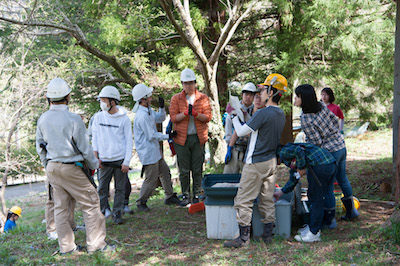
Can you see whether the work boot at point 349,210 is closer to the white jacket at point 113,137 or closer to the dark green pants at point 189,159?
the dark green pants at point 189,159

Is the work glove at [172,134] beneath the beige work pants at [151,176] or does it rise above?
above

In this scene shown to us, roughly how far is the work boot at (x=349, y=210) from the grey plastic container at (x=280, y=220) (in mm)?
996

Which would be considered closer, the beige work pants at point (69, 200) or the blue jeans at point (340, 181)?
the beige work pants at point (69, 200)

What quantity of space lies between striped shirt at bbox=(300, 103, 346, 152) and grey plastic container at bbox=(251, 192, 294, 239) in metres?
0.86

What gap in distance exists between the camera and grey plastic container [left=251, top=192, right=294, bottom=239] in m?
4.62

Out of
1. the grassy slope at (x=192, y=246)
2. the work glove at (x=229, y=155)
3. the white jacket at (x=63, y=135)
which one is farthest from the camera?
the work glove at (x=229, y=155)

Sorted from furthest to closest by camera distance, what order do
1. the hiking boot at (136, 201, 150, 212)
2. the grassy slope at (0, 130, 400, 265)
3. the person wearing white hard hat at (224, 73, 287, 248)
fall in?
the hiking boot at (136, 201, 150, 212) < the person wearing white hard hat at (224, 73, 287, 248) < the grassy slope at (0, 130, 400, 265)

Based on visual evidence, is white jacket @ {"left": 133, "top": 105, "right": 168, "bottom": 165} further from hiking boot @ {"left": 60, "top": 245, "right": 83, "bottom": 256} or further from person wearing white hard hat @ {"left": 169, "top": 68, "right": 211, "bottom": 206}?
hiking boot @ {"left": 60, "top": 245, "right": 83, "bottom": 256}

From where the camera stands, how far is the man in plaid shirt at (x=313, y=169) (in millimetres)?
4387

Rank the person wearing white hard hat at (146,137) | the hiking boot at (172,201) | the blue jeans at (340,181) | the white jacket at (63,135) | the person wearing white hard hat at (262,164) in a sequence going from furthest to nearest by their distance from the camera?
the hiking boot at (172,201), the person wearing white hard hat at (146,137), the blue jeans at (340,181), the person wearing white hard hat at (262,164), the white jacket at (63,135)

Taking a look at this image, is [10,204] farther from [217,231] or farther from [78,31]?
[217,231]

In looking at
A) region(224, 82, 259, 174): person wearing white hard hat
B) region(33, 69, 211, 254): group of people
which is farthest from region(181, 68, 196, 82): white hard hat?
region(224, 82, 259, 174): person wearing white hard hat

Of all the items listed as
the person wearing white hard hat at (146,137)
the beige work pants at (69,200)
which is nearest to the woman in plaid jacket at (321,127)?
the person wearing white hard hat at (146,137)

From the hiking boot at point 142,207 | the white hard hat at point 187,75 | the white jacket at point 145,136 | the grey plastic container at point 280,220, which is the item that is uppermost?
the white hard hat at point 187,75
